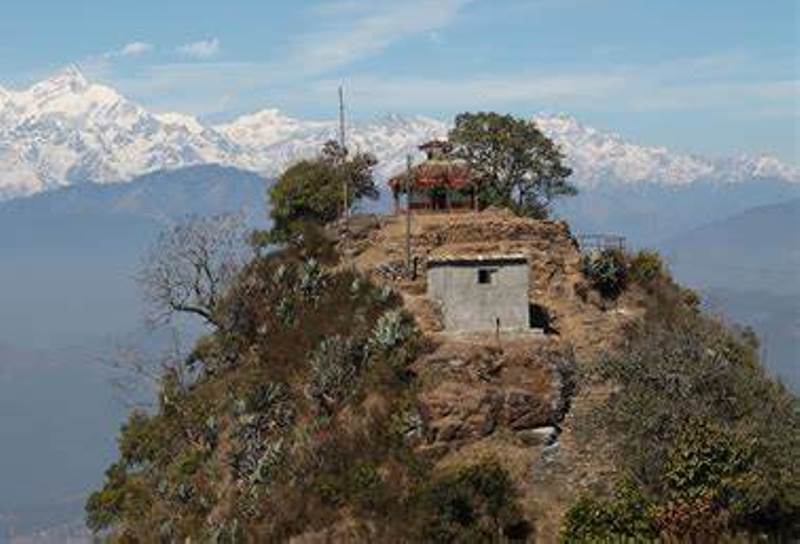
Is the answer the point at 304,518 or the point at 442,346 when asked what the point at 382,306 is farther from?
the point at 304,518

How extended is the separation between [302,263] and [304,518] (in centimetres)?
1867

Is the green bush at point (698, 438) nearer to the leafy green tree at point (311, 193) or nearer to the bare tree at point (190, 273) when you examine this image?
the bare tree at point (190, 273)

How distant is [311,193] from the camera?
242 feet

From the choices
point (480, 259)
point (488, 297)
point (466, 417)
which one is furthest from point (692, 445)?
point (480, 259)

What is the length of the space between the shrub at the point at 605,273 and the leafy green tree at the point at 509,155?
1444cm

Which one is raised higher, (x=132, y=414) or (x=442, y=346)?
(x=442, y=346)

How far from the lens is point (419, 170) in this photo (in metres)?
69.5

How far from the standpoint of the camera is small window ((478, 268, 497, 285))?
2128 inches

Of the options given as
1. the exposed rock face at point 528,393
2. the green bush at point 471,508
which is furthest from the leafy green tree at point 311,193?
the green bush at point 471,508

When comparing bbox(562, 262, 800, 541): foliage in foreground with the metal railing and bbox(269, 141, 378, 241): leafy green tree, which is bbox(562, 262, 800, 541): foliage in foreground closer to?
the metal railing

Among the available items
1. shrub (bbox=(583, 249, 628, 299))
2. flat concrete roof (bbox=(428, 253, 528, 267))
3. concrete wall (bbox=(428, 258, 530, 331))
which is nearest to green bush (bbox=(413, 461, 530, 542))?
concrete wall (bbox=(428, 258, 530, 331))

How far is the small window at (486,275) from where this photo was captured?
54.1 meters

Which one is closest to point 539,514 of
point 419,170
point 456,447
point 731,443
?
point 456,447

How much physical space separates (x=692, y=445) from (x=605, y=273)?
55.2 ft
